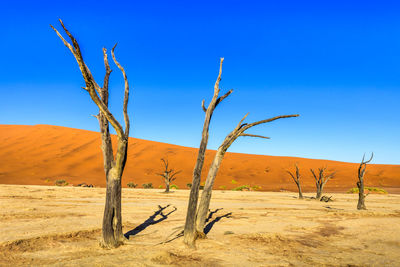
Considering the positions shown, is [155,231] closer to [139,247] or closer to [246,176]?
[139,247]

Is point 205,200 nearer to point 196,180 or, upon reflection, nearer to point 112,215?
point 196,180

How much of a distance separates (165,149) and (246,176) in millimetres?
19867

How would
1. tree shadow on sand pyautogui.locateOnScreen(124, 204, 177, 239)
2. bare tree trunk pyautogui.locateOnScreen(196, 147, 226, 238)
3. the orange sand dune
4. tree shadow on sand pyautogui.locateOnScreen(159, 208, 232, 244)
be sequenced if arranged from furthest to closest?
the orange sand dune
tree shadow on sand pyautogui.locateOnScreen(124, 204, 177, 239)
bare tree trunk pyautogui.locateOnScreen(196, 147, 226, 238)
tree shadow on sand pyautogui.locateOnScreen(159, 208, 232, 244)

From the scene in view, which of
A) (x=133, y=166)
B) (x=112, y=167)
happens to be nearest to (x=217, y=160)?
(x=112, y=167)

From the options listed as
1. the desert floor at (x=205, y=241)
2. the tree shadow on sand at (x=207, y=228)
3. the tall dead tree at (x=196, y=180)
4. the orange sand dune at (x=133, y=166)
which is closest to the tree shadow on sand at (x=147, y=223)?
the desert floor at (x=205, y=241)

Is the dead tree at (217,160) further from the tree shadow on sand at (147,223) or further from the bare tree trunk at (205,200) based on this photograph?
the tree shadow on sand at (147,223)

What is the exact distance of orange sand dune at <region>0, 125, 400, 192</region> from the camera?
36.5m

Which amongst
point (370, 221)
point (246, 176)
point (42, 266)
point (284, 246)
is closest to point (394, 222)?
point (370, 221)

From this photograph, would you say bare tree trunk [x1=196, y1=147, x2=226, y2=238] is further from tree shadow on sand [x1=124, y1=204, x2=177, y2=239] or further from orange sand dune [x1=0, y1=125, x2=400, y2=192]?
orange sand dune [x1=0, y1=125, x2=400, y2=192]

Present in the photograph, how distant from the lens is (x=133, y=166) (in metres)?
45.5

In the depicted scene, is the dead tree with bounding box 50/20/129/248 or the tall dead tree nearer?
the dead tree with bounding box 50/20/129/248

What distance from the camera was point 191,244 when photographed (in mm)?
6699

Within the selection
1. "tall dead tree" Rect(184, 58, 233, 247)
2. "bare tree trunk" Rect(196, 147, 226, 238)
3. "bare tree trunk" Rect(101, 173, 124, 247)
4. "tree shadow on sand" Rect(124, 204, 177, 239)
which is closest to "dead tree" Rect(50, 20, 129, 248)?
"bare tree trunk" Rect(101, 173, 124, 247)

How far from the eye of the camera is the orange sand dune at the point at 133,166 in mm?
36469
